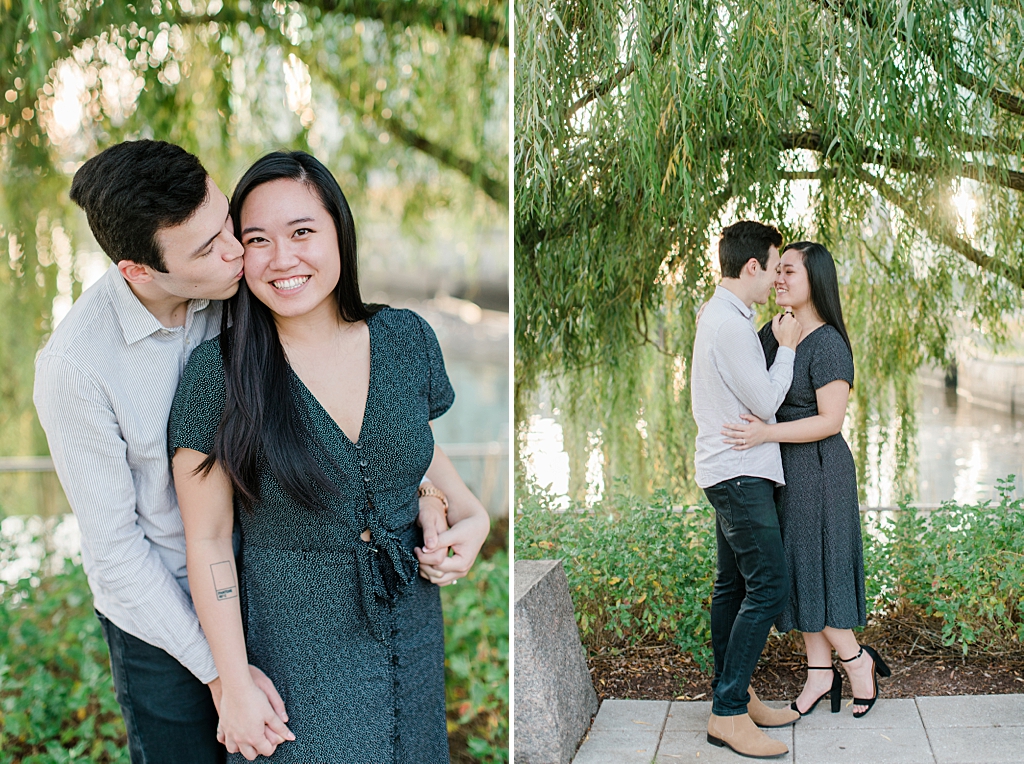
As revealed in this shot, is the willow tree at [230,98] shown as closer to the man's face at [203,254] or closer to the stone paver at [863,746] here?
the man's face at [203,254]

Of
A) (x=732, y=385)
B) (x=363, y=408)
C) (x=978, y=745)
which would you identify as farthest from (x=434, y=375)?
(x=978, y=745)

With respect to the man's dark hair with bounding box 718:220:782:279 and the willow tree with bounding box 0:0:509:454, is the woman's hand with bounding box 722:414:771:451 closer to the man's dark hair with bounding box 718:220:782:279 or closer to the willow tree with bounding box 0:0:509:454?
the man's dark hair with bounding box 718:220:782:279

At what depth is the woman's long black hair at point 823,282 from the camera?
204cm

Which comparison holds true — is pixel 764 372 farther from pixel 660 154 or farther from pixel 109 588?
pixel 109 588

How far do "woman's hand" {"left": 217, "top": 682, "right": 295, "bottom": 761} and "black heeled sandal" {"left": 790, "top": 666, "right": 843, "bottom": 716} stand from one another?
1.40 m

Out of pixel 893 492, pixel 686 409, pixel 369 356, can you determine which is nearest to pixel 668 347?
pixel 686 409

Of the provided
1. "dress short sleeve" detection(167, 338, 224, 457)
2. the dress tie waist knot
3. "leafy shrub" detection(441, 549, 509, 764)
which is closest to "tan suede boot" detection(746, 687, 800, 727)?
"leafy shrub" detection(441, 549, 509, 764)

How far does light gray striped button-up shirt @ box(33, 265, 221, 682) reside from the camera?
1.11 meters

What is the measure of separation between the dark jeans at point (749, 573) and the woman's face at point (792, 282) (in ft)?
1.53

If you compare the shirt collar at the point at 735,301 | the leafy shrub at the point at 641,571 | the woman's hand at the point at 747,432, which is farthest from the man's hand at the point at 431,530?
the leafy shrub at the point at 641,571

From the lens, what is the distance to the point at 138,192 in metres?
1.11

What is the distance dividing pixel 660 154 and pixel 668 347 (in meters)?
0.66

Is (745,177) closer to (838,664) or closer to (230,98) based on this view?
(838,664)

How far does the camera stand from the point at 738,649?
78.2 inches
